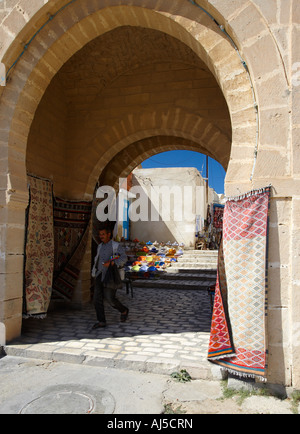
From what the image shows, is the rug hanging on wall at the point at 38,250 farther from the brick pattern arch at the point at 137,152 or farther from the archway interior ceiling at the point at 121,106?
the brick pattern arch at the point at 137,152

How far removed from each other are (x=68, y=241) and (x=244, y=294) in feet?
13.8

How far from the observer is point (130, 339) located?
4.27 metres

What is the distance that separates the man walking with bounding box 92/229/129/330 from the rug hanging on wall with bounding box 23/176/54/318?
88 cm

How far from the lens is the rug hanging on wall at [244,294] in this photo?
2.98 metres

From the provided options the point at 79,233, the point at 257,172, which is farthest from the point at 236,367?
the point at 79,233

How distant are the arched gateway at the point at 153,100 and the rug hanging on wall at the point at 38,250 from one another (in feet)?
1.26

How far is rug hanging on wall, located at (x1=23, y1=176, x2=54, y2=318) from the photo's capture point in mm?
4836

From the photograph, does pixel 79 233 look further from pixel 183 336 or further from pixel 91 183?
pixel 183 336

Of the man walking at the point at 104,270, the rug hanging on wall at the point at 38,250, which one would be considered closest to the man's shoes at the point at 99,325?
the man walking at the point at 104,270

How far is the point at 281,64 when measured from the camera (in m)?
3.14

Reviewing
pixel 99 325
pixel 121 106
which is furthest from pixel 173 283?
pixel 121 106

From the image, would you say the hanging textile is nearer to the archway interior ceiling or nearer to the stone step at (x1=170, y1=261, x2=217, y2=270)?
the stone step at (x1=170, y1=261, x2=217, y2=270)

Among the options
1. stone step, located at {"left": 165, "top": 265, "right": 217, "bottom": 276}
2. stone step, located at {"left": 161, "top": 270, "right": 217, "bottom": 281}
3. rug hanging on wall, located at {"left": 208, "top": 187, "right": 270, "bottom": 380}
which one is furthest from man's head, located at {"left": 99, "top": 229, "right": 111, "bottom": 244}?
stone step, located at {"left": 165, "top": 265, "right": 217, "bottom": 276}
